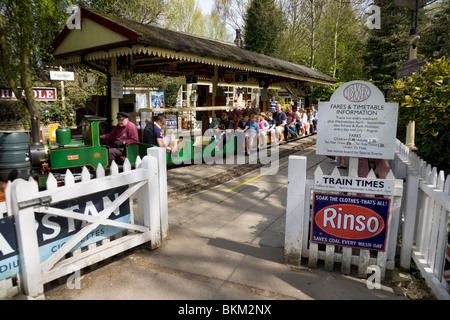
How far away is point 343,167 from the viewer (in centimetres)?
770

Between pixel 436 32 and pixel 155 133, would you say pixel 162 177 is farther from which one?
pixel 436 32

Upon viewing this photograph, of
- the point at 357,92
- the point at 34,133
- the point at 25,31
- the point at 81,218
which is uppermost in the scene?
the point at 25,31

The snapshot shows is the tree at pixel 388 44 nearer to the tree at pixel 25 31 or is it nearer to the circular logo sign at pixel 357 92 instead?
the tree at pixel 25 31

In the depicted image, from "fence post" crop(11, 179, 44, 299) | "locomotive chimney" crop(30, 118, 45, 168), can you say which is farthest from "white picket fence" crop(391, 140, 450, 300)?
"locomotive chimney" crop(30, 118, 45, 168)

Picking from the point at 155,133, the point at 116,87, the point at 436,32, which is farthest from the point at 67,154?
the point at 436,32

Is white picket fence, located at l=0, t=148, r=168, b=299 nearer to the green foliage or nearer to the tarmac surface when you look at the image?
the tarmac surface

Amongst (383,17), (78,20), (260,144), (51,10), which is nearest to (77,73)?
(51,10)

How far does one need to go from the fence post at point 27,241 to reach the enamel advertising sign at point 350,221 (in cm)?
263

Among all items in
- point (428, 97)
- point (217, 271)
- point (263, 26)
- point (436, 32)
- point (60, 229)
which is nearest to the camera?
point (60, 229)

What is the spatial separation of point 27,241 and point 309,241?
2.74 metres

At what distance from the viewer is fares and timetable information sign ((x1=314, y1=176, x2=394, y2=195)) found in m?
3.10

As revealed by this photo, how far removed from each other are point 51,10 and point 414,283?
1030 cm

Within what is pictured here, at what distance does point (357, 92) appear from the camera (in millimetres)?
3332

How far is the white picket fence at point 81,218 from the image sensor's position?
2.53m
